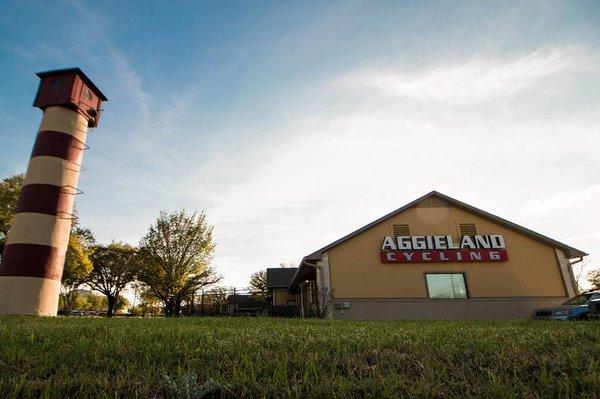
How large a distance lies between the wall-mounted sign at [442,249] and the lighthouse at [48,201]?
15.9 metres

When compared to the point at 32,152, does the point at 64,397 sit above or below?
below

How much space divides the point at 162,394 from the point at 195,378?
236 mm

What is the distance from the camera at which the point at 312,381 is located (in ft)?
8.44

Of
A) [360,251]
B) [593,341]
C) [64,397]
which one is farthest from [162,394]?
[360,251]

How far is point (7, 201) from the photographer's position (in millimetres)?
26547

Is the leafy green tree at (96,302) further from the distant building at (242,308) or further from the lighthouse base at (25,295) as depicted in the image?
the lighthouse base at (25,295)

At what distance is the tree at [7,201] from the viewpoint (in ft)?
84.3

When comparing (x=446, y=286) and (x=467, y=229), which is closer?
(x=446, y=286)

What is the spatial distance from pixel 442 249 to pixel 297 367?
16.8 metres

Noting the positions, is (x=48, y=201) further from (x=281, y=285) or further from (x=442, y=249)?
(x=281, y=285)

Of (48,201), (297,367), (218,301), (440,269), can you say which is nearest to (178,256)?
(218,301)

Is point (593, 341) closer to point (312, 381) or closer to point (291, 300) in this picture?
point (312, 381)

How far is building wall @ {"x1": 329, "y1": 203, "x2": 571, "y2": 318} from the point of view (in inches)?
671

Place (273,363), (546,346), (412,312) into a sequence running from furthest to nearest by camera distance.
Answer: (412,312), (546,346), (273,363)
